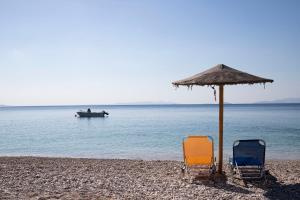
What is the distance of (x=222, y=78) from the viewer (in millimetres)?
6695

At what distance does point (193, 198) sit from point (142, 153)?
11.1 metres

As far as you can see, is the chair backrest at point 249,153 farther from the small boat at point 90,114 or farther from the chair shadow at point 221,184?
the small boat at point 90,114

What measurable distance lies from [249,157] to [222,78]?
1769 millimetres

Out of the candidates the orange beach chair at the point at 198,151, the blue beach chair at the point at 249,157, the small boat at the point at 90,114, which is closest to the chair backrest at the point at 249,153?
the blue beach chair at the point at 249,157

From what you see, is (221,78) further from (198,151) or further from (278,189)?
(278,189)

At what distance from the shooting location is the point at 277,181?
6809 mm

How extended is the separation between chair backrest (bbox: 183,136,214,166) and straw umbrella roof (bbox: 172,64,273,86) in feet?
5.01

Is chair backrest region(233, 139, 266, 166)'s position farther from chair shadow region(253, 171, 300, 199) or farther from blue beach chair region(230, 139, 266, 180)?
chair shadow region(253, 171, 300, 199)

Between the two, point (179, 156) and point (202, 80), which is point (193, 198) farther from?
point (179, 156)

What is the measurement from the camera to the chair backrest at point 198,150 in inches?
308

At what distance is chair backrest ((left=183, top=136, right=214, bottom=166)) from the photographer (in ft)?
25.7

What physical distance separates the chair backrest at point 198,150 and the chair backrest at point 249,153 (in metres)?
0.77

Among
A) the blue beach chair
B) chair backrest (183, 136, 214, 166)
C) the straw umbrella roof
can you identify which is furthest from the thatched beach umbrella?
chair backrest (183, 136, 214, 166)

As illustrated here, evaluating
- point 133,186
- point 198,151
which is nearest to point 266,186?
point 198,151
